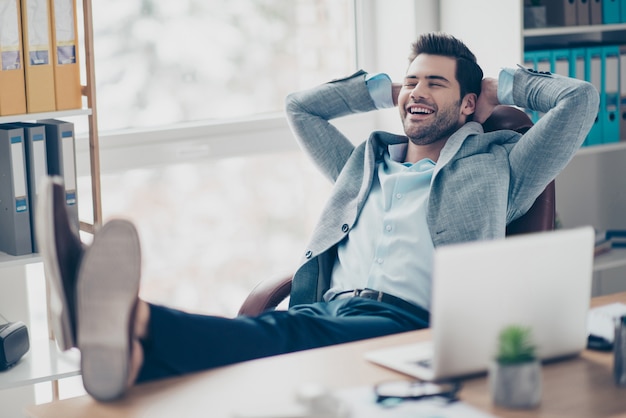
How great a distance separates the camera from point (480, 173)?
253cm

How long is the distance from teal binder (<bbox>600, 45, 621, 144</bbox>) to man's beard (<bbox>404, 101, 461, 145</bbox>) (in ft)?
3.56

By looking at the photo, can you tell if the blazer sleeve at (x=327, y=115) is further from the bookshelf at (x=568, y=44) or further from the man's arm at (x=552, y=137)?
the bookshelf at (x=568, y=44)

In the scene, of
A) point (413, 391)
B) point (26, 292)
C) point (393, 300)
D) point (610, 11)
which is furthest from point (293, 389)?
point (610, 11)

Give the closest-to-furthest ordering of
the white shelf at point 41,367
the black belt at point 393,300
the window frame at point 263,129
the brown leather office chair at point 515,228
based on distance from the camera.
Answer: the black belt at point 393,300 < the brown leather office chair at point 515,228 < the white shelf at point 41,367 < the window frame at point 263,129

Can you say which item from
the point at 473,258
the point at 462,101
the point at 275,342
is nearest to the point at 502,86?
the point at 462,101

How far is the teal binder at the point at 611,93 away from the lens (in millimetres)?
3574

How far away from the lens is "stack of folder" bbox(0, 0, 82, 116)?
261 centimetres

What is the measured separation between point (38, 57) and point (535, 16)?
70.7 inches

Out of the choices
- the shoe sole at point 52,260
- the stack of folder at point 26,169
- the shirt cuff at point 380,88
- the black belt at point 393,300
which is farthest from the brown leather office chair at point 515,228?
the shoe sole at point 52,260

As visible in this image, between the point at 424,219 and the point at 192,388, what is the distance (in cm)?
112

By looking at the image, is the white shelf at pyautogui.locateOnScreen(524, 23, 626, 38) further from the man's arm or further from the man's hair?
the man's arm

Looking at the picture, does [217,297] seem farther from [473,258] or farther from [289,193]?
[473,258]

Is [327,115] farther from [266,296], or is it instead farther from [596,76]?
[596,76]

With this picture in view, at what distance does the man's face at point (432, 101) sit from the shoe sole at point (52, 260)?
130cm
